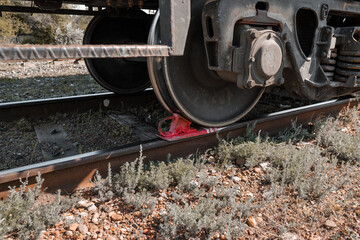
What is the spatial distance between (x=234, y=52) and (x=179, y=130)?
3.30 ft

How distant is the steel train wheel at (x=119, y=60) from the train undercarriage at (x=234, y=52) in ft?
2.59

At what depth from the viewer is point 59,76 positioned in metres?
8.15

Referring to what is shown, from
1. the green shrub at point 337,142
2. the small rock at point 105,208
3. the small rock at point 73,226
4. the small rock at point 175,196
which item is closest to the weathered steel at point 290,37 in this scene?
the green shrub at point 337,142

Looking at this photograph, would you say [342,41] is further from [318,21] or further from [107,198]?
[107,198]

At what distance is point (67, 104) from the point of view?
461 cm

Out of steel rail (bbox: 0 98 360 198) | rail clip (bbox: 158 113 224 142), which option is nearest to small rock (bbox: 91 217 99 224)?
steel rail (bbox: 0 98 360 198)

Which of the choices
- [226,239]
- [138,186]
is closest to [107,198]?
[138,186]

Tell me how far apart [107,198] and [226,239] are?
3.41ft

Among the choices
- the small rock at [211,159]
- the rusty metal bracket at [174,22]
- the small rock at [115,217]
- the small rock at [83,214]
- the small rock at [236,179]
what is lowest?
the small rock at [83,214]

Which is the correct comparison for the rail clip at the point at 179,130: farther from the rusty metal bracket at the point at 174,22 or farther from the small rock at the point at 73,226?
the small rock at the point at 73,226

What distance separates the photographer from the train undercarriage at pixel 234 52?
259 centimetres

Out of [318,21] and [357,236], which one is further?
[318,21]

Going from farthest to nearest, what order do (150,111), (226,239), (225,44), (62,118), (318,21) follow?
(150,111)
(62,118)
(318,21)
(225,44)
(226,239)

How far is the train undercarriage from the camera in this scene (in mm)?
2586
